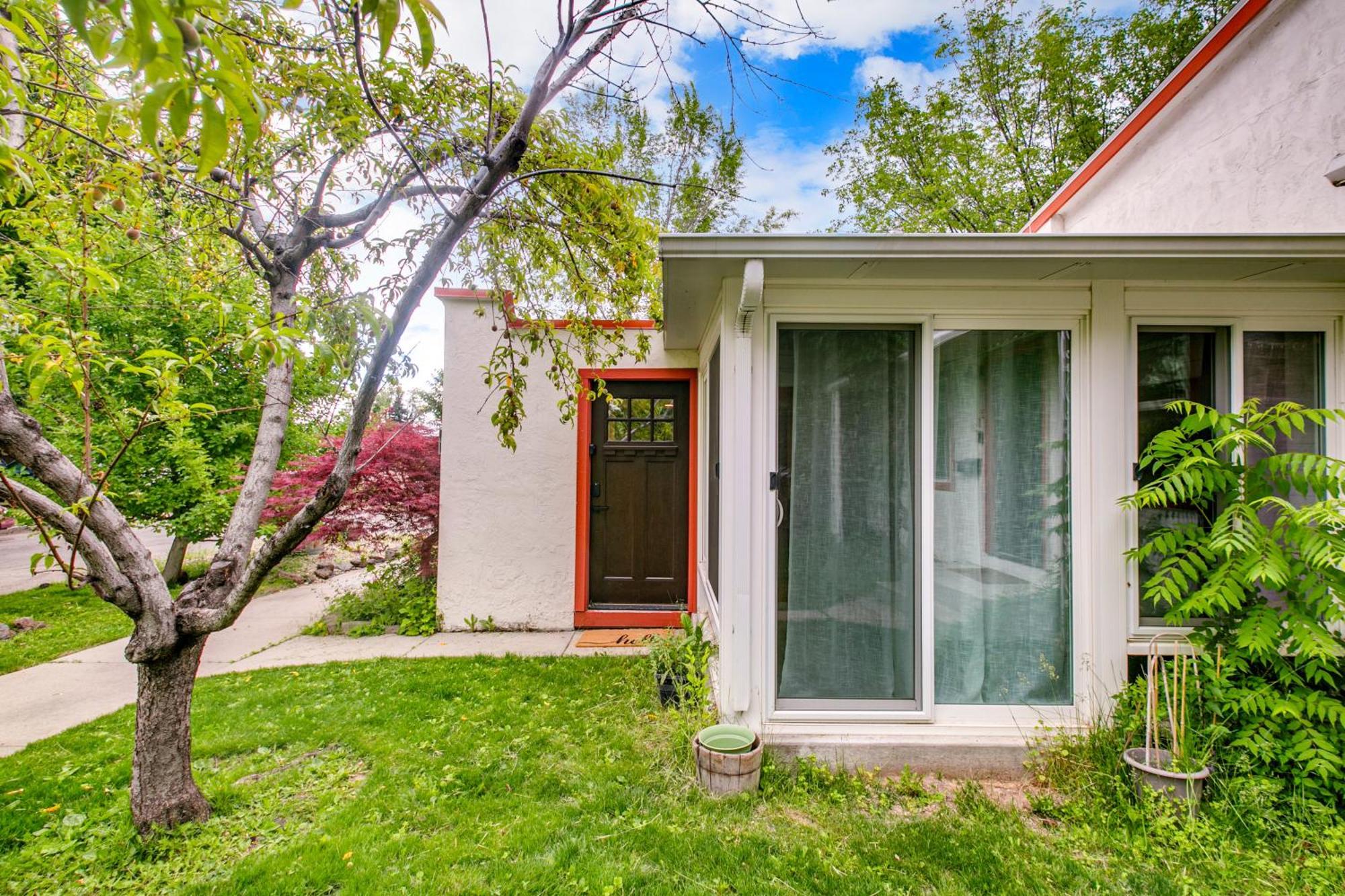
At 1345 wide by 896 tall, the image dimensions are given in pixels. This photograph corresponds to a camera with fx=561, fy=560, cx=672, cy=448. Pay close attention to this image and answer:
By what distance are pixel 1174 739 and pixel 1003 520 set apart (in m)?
1.07

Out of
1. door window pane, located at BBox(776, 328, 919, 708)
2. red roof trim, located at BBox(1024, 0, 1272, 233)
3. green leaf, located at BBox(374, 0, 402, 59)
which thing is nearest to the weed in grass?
door window pane, located at BBox(776, 328, 919, 708)

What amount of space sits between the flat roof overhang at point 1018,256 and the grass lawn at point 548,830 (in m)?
2.33

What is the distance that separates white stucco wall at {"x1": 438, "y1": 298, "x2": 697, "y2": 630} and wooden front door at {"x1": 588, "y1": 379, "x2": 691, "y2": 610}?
274 millimetres

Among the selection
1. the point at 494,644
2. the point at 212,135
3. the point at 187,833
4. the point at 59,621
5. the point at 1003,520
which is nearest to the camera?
the point at 212,135

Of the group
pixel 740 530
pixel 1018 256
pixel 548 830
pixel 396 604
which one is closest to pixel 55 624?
pixel 396 604

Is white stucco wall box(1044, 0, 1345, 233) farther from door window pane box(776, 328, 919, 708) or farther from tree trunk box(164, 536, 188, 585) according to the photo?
tree trunk box(164, 536, 188, 585)

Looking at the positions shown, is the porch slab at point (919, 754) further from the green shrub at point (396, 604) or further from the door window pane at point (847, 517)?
the green shrub at point (396, 604)

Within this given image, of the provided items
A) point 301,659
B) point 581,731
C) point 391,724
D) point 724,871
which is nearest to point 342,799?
point 391,724

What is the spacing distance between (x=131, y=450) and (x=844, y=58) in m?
7.65

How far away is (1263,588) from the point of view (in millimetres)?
2574

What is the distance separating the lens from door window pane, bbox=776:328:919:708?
2.79 meters

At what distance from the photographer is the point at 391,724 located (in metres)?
3.18

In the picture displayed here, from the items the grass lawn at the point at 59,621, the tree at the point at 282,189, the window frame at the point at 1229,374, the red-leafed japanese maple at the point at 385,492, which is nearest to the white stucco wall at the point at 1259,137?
the window frame at the point at 1229,374

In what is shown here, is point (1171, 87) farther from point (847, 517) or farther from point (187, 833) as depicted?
point (187, 833)
